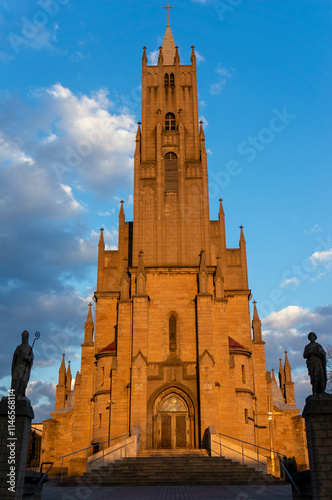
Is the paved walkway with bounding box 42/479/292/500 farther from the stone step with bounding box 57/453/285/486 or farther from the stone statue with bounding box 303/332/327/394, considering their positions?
the stone statue with bounding box 303/332/327/394

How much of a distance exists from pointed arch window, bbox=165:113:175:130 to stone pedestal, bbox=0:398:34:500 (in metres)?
30.1

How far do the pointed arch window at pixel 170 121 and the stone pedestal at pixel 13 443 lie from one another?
1184 inches

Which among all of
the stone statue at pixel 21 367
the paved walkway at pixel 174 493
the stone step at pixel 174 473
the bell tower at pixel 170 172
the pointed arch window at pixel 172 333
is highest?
the bell tower at pixel 170 172

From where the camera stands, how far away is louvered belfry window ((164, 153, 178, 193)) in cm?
3844

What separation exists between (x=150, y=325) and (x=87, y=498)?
16730 mm

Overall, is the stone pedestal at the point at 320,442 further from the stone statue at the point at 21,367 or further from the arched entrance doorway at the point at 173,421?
the arched entrance doorway at the point at 173,421

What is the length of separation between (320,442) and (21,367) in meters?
8.61

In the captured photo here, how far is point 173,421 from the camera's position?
105ft

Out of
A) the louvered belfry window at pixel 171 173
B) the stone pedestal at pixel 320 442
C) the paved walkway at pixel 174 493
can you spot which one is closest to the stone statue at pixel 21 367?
the paved walkway at pixel 174 493

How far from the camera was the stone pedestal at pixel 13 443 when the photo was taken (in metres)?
13.5

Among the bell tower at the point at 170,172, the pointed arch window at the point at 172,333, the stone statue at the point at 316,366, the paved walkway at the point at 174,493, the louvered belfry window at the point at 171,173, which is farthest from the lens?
the louvered belfry window at the point at 171,173

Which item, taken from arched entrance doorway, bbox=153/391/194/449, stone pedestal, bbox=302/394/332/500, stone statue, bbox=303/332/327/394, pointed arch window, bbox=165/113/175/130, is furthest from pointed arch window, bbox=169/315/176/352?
stone pedestal, bbox=302/394/332/500

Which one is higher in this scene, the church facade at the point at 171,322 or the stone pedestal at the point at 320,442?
the church facade at the point at 171,322

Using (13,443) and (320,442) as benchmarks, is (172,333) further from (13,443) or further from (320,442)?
(13,443)
